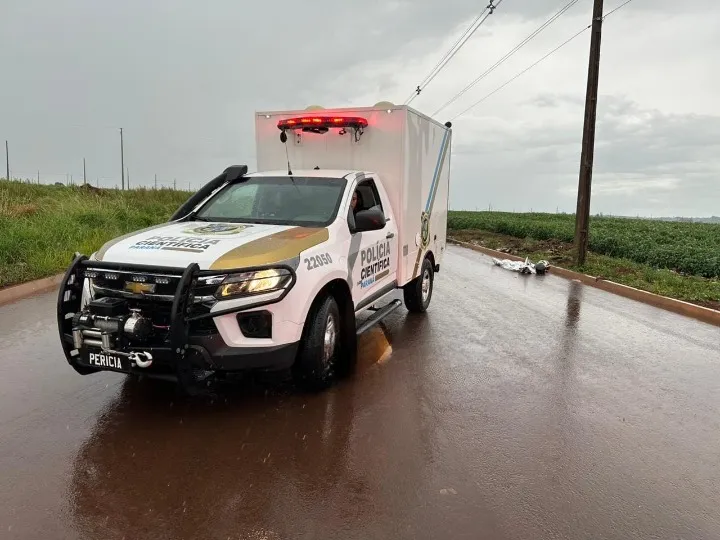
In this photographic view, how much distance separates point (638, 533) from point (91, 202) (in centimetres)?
1985

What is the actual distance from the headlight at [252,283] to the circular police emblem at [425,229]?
159 inches

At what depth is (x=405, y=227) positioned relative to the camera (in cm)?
691

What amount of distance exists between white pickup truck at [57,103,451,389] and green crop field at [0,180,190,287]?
598 centimetres

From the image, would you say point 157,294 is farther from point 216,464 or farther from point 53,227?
point 53,227

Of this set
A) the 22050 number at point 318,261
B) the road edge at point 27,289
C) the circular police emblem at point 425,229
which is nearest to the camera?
the 22050 number at point 318,261

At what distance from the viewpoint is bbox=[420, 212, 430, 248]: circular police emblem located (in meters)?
7.73

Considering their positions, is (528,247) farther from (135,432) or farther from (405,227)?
(135,432)

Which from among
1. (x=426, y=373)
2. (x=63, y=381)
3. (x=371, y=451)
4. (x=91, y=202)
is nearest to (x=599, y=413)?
(x=426, y=373)

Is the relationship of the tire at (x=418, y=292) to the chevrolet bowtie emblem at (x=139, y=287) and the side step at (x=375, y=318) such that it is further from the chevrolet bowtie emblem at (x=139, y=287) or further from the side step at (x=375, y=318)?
the chevrolet bowtie emblem at (x=139, y=287)

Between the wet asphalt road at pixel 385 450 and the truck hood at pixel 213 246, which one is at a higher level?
the truck hood at pixel 213 246

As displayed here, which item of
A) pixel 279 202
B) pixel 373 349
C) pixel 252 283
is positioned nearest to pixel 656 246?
pixel 373 349

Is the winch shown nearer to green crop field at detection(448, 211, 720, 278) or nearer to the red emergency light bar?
the red emergency light bar

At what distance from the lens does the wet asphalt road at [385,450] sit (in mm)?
2969

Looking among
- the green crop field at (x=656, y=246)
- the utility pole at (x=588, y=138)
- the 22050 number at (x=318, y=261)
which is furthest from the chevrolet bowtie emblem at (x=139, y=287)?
the green crop field at (x=656, y=246)
